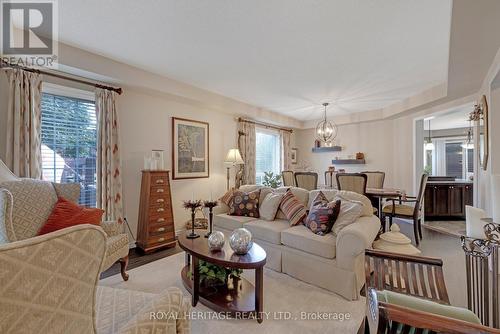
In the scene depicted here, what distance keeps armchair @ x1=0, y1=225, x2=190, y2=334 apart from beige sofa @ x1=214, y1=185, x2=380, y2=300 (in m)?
2.17

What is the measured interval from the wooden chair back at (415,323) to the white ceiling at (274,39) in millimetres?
2258

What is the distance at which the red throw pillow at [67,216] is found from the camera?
221 centimetres

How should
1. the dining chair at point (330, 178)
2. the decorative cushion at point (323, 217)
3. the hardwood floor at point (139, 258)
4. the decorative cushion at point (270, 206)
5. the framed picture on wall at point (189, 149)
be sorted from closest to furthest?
the decorative cushion at point (323, 217), the hardwood floor at point (139, 258), the decorative cushion at point (270, 206), the framed picture on wall at point (189, 149), the dining chair at point (330, 178)

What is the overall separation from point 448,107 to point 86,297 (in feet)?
19.6

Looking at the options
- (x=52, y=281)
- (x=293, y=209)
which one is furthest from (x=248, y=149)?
(x=52, y=281)

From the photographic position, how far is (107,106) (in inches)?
131

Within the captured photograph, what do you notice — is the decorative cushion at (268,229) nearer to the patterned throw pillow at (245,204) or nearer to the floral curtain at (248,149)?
the patterned throw pillow at (245,204)

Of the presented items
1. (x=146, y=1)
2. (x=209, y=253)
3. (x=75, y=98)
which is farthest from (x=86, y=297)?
(x=75, y=98)

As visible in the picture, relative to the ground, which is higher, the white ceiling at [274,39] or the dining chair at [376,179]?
the white ceiling at [274,39]

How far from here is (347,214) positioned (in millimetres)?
2643

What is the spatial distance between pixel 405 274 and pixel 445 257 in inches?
102

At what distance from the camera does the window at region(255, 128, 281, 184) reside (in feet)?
20.6

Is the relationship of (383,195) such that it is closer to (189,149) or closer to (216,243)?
(216,243)

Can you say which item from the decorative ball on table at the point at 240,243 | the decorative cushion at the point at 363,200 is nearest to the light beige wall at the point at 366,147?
the decorative cushion at the point at 363,200
